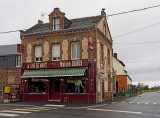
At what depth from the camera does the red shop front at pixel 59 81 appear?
3031 centimetres

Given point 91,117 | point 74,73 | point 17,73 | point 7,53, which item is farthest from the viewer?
point 7,53

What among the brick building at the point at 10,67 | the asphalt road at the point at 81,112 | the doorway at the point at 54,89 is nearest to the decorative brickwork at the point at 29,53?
the doorway at the point at 54,89

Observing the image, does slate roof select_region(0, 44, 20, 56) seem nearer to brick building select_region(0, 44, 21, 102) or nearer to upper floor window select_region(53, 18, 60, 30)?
brick building select_region(0, 44, 21, 102)

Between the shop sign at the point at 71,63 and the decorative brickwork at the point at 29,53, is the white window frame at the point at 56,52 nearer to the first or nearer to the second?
the shop sign at the point at 71,63

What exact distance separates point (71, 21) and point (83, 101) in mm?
9566

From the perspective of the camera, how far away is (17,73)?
136 feet

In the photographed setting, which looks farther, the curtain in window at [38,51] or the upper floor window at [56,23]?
the curtain in window at [38,51]

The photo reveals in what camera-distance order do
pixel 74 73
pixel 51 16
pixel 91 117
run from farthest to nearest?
1. pixel 51 16
2. pixel 74 73
3. pixel 91 117

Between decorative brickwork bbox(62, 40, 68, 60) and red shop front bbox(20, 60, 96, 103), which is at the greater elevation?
decorative brickwork bbox(62, 40, 68, 60)

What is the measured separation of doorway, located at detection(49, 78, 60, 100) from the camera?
105 ft

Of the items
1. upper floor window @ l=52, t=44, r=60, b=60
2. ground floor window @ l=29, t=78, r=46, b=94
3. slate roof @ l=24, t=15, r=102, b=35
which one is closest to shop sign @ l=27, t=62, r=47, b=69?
upper floor window @ l=52, t=44, r=60, b=60

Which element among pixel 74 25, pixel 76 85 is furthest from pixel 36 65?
pixel 74 25

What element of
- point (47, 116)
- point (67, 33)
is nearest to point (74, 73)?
point (67, 33)

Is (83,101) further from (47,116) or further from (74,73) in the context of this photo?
(47,116)
